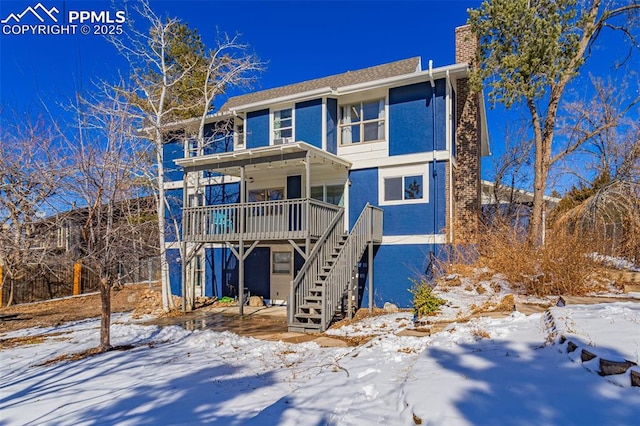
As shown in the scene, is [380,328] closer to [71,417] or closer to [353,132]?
[71,417]

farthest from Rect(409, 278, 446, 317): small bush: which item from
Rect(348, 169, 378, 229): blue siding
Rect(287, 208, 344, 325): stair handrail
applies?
Rect(348, 169, 378, 229): blue siding

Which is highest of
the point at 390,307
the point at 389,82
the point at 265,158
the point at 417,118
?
the point at 389,82

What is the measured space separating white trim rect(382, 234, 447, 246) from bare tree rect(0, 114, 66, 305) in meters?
8.78

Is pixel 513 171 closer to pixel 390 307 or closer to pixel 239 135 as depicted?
pixel 390 307

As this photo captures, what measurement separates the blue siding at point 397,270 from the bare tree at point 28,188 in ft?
28.6

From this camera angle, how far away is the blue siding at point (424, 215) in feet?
39.0

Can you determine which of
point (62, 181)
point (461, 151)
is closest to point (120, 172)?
point (62, 181)

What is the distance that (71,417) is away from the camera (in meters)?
4.36

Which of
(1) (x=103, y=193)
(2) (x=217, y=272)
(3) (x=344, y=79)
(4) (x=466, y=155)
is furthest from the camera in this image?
(2) (x=217, y=272)

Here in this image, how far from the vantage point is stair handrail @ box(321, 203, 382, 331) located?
946 centimetres

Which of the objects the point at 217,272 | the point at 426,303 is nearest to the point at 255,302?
the point at 217,272

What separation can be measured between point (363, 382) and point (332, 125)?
33.0 feet

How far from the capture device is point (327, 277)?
31.3 feet

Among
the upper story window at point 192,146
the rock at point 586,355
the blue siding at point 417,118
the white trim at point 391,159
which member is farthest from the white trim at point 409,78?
the rock at point 586,355
